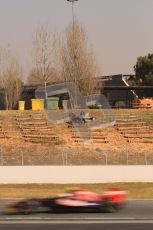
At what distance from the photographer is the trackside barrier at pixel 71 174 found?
92.8ft

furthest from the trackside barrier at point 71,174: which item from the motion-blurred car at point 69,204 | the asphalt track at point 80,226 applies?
the asphalt track at point 80,226

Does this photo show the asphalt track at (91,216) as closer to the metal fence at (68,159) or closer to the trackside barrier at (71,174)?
the trackside barrier at (71,174)

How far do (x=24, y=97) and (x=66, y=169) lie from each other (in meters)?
41.3

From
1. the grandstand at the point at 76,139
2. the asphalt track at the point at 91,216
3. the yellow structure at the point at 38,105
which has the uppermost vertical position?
the yellow structure at the point at 38,105

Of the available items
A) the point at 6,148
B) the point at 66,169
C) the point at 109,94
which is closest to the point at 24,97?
the point at 109,94

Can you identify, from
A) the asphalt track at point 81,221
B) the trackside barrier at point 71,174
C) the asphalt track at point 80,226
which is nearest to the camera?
the asphalt track at point 80,226

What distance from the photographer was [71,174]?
93.5 feet

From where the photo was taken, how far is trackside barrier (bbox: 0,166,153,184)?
28.3 metres

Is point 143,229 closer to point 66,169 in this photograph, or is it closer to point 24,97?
point 66,169

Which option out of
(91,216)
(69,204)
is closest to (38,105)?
(69,204)

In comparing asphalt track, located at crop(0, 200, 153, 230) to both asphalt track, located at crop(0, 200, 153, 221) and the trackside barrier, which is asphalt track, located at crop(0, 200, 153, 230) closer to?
asphalt track, located at crop(0, 200, 153, 221)

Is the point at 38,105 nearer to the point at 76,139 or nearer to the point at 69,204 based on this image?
the point at 76,139

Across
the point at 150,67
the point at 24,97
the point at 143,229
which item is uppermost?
the point at 150,67

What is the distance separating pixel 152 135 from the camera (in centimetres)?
4422
